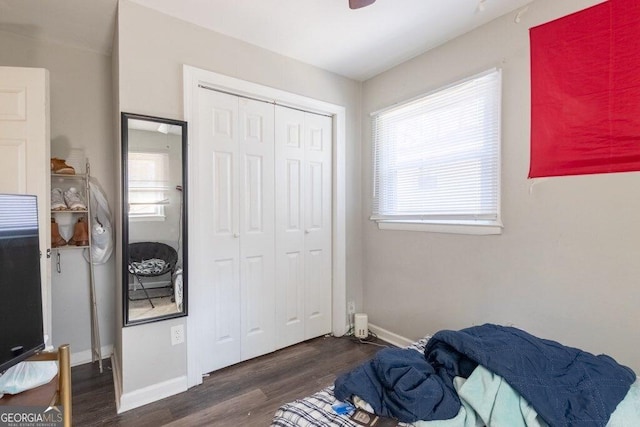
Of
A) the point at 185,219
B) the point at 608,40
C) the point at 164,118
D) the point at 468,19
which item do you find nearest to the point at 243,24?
the point at 164,118

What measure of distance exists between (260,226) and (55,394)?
1717 mm

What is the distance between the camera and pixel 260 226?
261 centimetres

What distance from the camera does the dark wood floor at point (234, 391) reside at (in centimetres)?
184

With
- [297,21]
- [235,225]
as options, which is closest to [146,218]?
[235,225]

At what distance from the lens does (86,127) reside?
2.54 m

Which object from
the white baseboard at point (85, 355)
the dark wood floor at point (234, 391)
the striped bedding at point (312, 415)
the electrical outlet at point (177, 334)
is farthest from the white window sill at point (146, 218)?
the striped bedding at point (312, 415)

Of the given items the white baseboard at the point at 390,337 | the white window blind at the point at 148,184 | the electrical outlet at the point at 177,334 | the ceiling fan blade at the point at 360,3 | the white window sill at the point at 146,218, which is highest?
the ceiling fan blade at the point at 360,3

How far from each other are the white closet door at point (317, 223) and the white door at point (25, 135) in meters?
1.88

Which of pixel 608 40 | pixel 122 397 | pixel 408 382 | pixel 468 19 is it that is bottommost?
pixel 122 397

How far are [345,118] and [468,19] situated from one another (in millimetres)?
1307

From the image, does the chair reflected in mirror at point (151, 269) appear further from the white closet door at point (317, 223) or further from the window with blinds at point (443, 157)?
the window with blinds at point (443, 157)

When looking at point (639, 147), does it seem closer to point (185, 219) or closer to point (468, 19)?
point (468, 19)

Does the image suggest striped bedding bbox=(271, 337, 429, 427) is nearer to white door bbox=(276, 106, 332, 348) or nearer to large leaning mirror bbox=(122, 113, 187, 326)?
large leaning mirror bbox=(122, 113, 187, 326)

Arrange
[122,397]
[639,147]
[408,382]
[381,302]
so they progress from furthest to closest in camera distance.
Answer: [381,302] → [122,397] → [639,147] → [408,382]
